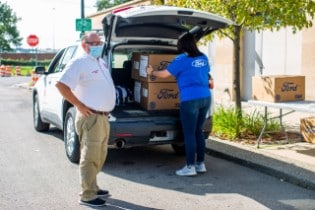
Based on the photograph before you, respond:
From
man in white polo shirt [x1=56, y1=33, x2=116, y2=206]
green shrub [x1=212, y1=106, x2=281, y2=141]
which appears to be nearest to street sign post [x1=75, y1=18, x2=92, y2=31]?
green shrub [x1=212, y1=106, x2=281, y2=141]

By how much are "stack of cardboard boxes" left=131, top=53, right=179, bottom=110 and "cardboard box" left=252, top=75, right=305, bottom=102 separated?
5.21ft

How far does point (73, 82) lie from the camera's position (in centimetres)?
512

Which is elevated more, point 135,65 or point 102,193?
point 135,65

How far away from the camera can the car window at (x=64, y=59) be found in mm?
8180

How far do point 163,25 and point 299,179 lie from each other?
296 centimetres

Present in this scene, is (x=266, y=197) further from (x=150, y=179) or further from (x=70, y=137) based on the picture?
(x=70, y=137)

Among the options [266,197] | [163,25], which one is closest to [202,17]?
[163,25]

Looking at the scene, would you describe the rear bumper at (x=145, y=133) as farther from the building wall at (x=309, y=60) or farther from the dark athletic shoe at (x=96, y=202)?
the building wall at (x=309, y=60)

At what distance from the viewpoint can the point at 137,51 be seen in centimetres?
755

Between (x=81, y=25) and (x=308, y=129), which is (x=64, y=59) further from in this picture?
(x=81, y=25)

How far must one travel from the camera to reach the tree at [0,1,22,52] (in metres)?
83.6

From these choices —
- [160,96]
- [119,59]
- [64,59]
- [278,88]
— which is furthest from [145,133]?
[64,59]

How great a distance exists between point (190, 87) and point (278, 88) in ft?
6.52

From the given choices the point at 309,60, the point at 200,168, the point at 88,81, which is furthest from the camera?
the point at 309,60
